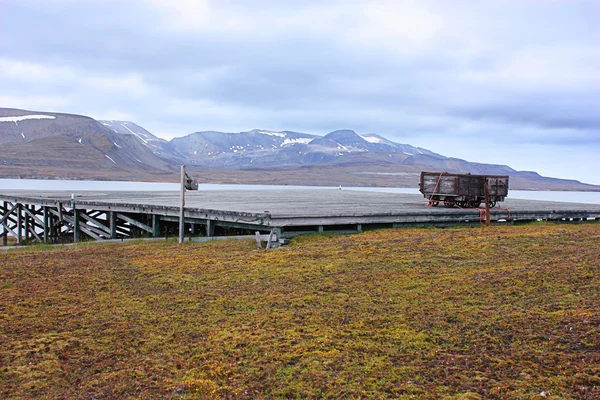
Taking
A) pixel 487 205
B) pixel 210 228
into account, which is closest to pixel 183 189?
pixel 210 228

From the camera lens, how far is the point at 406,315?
24.8ft

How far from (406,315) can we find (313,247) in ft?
19.0

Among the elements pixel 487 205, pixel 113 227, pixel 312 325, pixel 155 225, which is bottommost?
pixel 312 325

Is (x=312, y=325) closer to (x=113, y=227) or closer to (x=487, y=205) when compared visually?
Result: (x=487, y=205)

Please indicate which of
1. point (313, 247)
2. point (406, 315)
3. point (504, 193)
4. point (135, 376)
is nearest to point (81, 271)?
point (313, 247)

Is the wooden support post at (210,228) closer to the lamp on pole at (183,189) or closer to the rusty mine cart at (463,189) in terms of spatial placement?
the lamp on pole at (183,189)

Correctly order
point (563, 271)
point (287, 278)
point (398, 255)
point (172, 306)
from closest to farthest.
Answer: point (172, 306) → point (563, 271) → point (287, 278) → point (398, 255)

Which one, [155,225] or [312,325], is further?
[155,225]

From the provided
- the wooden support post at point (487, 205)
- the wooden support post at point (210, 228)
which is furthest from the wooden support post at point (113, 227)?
the wooden support post at point (487, 205)

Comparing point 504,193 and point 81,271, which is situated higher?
point 504,193

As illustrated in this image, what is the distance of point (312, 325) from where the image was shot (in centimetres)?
732

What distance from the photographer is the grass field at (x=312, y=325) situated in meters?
5.48

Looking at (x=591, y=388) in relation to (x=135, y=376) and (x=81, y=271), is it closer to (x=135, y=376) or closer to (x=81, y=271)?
(x=135, y=376)

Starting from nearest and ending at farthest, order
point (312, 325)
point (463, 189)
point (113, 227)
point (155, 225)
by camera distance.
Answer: point (312, 325), point (155, 225), point (113, 227), point (463, 189)
